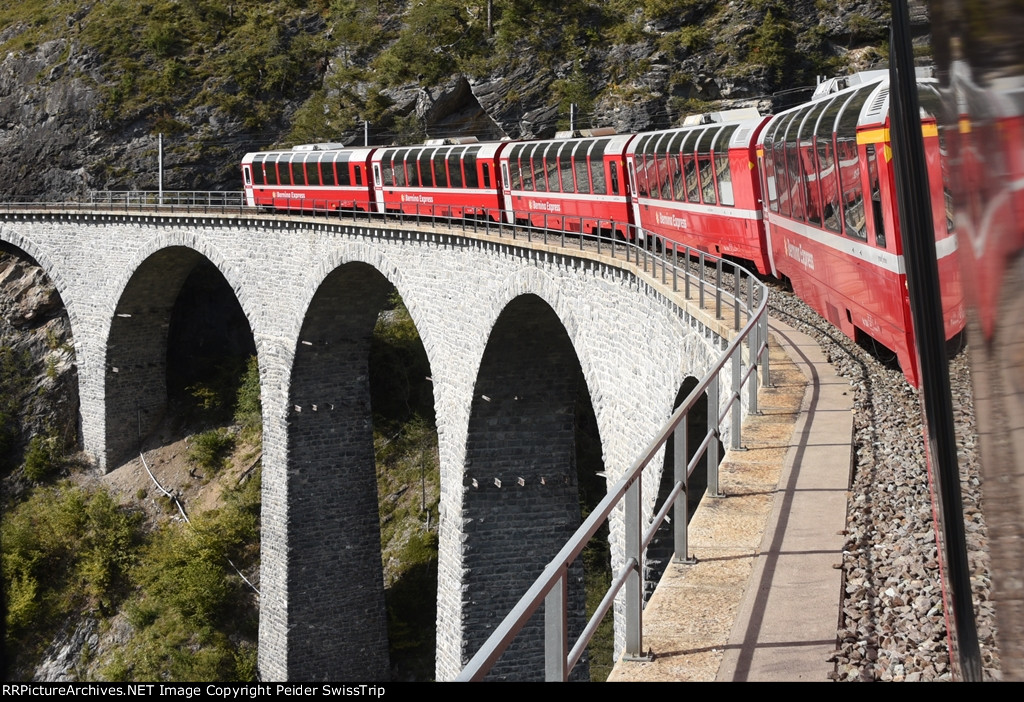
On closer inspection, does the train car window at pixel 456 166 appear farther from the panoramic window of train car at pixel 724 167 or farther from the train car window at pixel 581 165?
the panoramic window of train car at pixel 724 167

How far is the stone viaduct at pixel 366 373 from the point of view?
17250 millimetres

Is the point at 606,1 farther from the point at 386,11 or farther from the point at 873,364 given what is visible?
the point at 873,364

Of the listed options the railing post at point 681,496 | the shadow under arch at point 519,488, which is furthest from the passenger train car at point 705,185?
the railing post at point 681,496

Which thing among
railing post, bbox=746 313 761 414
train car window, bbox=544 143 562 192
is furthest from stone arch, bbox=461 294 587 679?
railing post, bbox=746 313 761 414

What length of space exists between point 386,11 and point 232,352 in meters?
25.6

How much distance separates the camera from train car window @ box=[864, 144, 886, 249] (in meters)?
8.34

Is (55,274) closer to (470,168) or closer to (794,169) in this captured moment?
(470,168)

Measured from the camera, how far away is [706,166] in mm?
17953

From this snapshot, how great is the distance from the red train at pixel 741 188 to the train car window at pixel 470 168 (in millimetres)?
55

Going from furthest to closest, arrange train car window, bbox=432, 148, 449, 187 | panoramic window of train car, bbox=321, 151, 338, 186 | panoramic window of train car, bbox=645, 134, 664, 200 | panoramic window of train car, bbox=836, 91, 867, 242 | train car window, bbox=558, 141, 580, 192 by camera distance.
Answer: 1. panoramic window of train car, bbox=321, 151, 338, 186
2. train car window, bbox=432, 148, 449, 187
3. train car window, bbox=558, 141, 580, 192
4. panoramic window of train car, bbox=645, 134, 664, 200
5. panoramic window of train car, bbox=836, 91, 867, 242

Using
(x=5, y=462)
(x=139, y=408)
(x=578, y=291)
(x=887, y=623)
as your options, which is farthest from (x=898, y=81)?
(x=5, y=462)

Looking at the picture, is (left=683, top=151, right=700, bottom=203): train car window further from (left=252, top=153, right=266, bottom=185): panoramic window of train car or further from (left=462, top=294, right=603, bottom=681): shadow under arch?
(left=252, top=153, right=266, bottom=185): panoramic window of train car

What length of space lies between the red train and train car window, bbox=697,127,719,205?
1.3 inches

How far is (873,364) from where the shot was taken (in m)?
10.1
